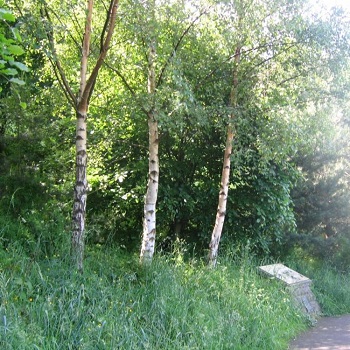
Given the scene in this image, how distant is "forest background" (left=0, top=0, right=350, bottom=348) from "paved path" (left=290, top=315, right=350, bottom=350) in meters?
1.88

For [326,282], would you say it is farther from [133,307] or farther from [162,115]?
[133,307]

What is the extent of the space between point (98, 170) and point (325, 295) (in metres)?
5.59

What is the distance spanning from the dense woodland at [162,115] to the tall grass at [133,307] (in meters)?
0.53

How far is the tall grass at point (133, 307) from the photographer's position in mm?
4617

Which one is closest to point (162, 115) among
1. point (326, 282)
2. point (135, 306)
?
point (135, 306)

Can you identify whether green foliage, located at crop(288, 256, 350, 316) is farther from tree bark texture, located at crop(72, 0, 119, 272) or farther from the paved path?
tree bark texture, located at crop(72, 0, 119, 272)

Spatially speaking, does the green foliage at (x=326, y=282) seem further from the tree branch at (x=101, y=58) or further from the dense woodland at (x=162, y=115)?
the tree branch at (x=101, y=58)

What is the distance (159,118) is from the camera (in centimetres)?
738

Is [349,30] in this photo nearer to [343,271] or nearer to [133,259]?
[133,259]

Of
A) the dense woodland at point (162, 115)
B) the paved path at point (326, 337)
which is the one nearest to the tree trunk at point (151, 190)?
the dense woodland at point (162, 115)

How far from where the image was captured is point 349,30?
8398mm

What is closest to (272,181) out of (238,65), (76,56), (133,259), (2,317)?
(238,65)

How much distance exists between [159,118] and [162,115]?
0.35 ft

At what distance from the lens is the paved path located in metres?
6.63
